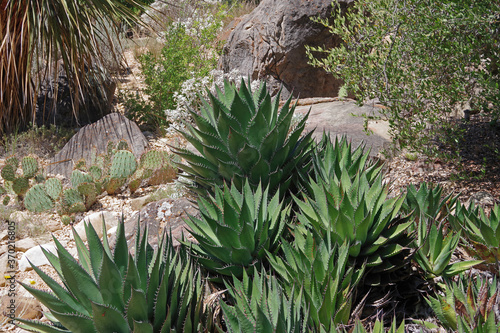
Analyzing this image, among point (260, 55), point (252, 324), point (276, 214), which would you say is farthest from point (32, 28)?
point (252, 324)

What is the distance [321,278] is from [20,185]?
16.0 feet

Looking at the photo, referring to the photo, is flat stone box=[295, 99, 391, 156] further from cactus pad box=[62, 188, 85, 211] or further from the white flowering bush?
cactus pad box=[62, 188, 85, 211]

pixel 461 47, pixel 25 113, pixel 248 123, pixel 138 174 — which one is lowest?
pixel 138 174

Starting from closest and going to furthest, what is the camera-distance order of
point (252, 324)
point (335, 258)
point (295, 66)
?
point (252, 324)
point (335, 258)
point (295, 66)

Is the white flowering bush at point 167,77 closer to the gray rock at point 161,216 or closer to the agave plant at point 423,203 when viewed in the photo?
the gray rock at point 161,216

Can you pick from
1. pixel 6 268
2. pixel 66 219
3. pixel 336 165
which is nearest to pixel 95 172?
pixel 66 219

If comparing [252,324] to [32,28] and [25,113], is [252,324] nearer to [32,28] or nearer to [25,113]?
[32,28]

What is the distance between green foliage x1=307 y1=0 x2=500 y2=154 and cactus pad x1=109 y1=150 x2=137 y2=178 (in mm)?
2979

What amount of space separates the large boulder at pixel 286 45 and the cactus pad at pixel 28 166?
374cm

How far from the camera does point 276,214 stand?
81.4 inches

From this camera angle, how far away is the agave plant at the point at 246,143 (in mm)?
Answer: 2295

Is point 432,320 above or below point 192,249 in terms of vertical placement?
below

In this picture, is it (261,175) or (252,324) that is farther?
(261,175)

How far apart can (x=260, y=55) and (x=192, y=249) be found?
218 inches
